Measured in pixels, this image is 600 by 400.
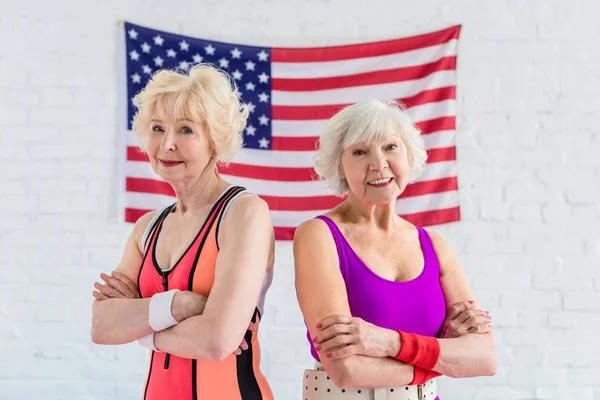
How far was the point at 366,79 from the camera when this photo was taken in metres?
2.93

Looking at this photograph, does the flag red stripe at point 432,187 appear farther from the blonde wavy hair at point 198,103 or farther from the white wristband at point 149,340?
the white wristband at point 149,340

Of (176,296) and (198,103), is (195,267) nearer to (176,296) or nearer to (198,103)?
(176,296)

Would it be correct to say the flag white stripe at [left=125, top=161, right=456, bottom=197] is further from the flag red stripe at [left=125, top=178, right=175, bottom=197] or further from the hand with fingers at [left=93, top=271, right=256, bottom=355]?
the hand with fingers at [left=93, top=271, right=256, bottom=355]

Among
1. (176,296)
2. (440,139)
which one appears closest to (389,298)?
(176,296)

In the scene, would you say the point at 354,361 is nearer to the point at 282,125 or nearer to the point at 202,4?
the point at 282,125

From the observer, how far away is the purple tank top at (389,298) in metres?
1.63

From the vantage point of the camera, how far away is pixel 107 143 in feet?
9.75

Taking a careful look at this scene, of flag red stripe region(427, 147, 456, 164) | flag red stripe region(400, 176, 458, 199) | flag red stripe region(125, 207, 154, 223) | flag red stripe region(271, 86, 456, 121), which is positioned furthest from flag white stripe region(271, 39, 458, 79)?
flag red stripe region(125, 207, 154, 223)

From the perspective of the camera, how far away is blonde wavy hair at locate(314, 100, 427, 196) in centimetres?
172

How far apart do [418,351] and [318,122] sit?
61.0 inches

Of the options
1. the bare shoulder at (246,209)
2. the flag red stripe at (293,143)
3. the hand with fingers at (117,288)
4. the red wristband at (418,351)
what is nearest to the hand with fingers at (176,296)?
the hand with fingers at (117,288)

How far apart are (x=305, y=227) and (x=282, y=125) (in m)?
1.28

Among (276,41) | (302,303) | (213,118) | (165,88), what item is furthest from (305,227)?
(276,41)

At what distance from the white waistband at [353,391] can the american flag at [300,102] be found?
4.16ft
